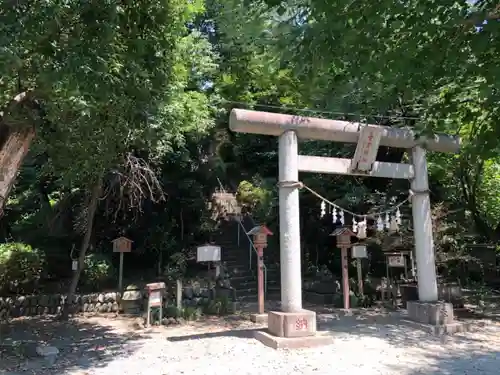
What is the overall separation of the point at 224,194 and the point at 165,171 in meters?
3.31

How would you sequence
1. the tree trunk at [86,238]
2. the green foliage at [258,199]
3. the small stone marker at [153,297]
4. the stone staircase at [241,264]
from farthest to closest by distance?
the green foliage at [258,199] < the stone staircase at [241,264] < the tree trunk at [86,238] < the small stone marker at [153,297]

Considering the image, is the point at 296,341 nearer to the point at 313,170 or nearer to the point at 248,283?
the point at 313,170

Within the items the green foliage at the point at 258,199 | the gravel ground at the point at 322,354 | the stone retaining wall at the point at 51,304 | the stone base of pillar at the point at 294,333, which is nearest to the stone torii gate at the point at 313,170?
the stone base of pillar at the point at 294,333

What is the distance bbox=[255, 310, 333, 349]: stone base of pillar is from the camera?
696 centimetres

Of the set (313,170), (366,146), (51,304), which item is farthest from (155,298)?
(366,146)

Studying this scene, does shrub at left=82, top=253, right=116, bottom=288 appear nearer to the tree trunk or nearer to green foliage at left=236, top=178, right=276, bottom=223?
the tree trunk

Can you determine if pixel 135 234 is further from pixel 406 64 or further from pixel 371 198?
pixel 406 64

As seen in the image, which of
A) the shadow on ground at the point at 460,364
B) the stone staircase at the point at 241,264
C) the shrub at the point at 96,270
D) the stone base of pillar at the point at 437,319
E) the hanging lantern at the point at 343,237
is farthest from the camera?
the stone staircase at the point at 241,264

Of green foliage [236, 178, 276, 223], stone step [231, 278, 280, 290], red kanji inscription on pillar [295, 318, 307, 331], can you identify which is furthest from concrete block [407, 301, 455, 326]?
stone step [231, 278, 280, 290]

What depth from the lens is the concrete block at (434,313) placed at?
825 cm

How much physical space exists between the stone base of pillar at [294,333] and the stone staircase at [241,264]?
5404mm

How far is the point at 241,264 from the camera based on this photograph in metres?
15.1

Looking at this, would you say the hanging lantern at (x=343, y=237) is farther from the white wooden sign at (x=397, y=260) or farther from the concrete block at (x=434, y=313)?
the concrete block at (x=434, y=313)

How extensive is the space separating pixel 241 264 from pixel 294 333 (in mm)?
8024
